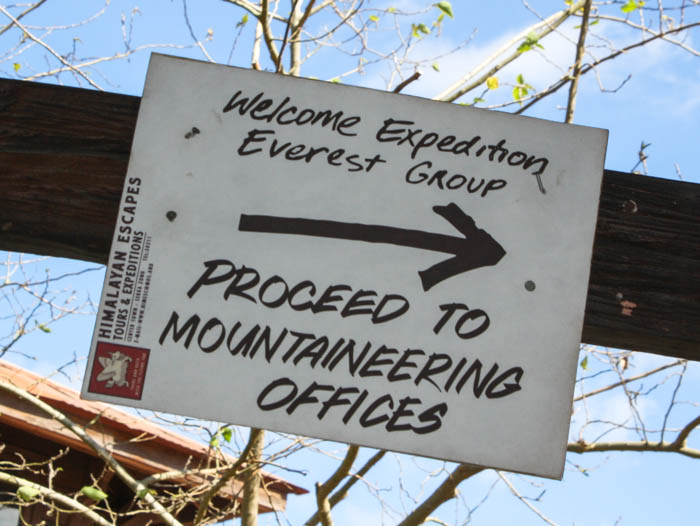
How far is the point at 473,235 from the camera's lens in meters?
1.46

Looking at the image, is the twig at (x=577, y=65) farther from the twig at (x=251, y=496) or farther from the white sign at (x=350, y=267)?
the white sign at (x=350, y=267)

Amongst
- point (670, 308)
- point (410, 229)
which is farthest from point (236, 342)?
point (670, 308)

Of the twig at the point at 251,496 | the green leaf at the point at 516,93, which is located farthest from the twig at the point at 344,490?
the green leaf at the point at 516,93

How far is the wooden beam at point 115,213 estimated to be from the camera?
157 centimetres

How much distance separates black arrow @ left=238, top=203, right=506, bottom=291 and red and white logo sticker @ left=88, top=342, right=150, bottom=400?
30cm

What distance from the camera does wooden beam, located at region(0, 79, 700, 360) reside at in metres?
1.57

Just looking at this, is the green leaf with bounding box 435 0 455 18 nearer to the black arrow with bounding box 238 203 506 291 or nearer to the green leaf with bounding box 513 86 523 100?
the green leaf with bounding box 513 86 523 100

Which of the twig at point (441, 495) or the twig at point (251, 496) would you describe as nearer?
the twig at point (441, 495)

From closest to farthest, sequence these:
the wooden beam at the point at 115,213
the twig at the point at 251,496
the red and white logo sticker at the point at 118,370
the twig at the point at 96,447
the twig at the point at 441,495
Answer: the red and white logo sticker at the point at 118,370 → the wooden beam at the point at 115,213 → the twig at the point at 96,447 → the twig at the point at 441,495 → the twig at the point at 251,496

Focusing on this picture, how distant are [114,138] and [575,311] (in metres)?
1.00

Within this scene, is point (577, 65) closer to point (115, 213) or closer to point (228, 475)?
point (228, 475)

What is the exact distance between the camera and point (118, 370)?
1.38m

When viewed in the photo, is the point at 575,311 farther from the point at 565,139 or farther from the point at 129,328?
the point at 129,328

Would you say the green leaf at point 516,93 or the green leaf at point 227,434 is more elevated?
the green leaf at point 516,93
